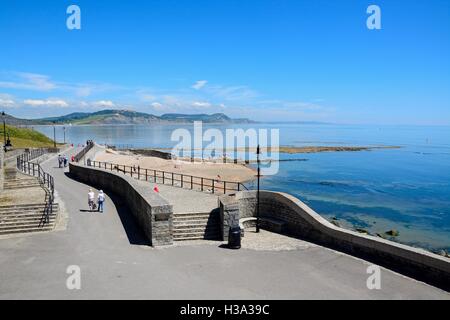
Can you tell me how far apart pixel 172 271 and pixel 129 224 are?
219 inches

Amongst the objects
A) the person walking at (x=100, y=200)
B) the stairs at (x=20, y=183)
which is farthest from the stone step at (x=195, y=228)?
the stairs at (x=20, y=183)

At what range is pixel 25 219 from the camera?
622 inches

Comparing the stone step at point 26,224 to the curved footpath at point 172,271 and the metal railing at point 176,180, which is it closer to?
the curved footpath at point 172,271

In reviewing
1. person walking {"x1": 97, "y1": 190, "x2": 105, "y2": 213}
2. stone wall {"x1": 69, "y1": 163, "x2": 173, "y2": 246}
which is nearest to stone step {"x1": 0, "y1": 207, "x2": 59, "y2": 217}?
person walking {"x1": 97, "y1": 190, "x2": 105, "y2": 213}

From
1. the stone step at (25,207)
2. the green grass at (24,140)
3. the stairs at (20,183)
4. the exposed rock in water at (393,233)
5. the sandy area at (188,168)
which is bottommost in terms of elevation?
the exposed rock in water at (393,233)

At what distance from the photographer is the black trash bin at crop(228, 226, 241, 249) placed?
553 inches

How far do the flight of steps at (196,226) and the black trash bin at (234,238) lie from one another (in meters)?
1.19

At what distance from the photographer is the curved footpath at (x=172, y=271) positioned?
10.0m

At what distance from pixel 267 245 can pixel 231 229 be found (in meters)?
1.72

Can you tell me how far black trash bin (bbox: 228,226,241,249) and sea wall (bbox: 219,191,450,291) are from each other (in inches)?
34.0

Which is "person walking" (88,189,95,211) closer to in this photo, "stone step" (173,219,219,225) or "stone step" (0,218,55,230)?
"stone step" (0,218,55,230)
